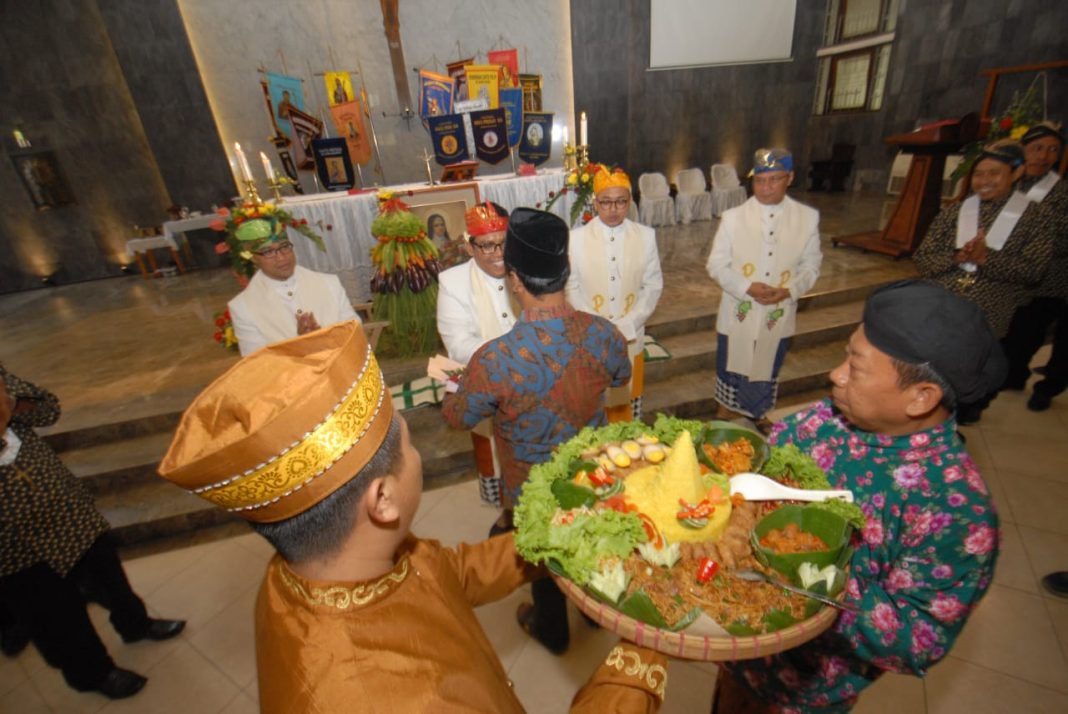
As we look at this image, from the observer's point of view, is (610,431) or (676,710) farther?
(676,710)

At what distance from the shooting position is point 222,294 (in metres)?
8.57

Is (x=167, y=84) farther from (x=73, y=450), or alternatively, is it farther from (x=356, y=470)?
(x=356, y=470)

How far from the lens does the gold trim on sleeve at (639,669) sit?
Result: 1.07 meters

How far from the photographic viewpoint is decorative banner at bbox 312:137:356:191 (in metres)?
6.86

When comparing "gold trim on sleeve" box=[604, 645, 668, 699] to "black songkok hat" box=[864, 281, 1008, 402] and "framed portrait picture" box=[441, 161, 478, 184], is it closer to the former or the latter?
"black songkok hat" box=[864, 281, 1008, 402]

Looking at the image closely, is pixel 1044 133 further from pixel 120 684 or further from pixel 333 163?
pixel 333 163

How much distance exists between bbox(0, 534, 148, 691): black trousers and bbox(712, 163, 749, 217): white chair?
1233 centimetres

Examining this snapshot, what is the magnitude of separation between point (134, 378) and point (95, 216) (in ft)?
27.7

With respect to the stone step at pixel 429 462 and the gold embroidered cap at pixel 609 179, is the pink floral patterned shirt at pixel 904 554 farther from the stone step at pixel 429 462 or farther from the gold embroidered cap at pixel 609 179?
the stone step at pixel 429 462

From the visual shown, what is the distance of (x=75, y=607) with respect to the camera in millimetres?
2471

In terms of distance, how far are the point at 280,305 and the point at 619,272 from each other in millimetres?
2552

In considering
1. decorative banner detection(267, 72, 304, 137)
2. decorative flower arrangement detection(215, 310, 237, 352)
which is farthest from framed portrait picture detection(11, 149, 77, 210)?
decorative flower arrangement detection(215, 310, 237, 352)

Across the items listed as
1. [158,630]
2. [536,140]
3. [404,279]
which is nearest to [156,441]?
[158,630]

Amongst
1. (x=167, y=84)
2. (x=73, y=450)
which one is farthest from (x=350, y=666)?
(x=167, y=84)
